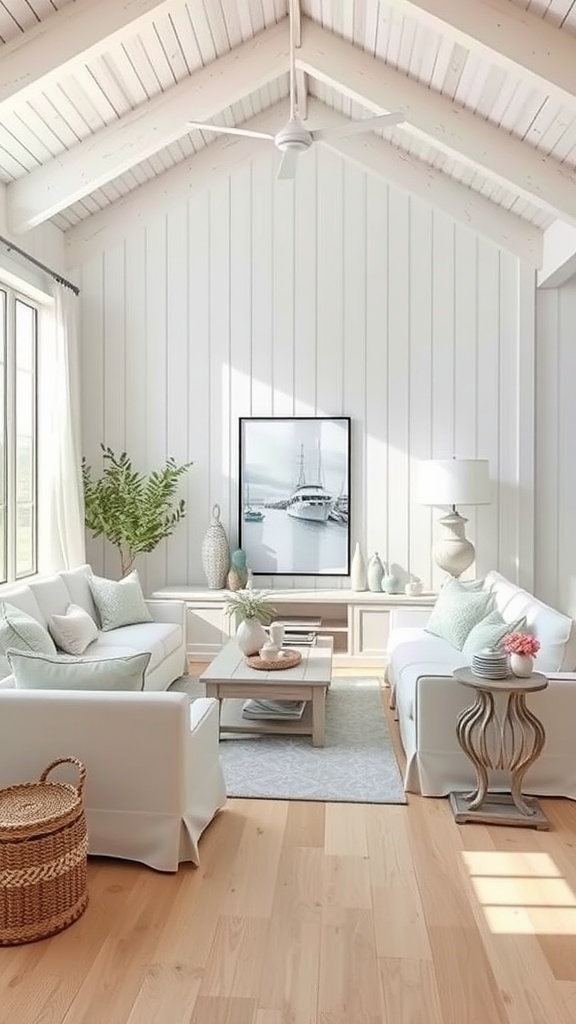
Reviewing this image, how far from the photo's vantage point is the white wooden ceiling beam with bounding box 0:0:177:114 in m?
4.12

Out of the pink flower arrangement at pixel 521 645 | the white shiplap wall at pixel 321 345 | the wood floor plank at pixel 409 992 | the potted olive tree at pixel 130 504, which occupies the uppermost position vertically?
the white shiplap wall at pixel 321 345

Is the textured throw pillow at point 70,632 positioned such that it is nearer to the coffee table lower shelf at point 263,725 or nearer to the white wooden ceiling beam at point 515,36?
the coffee table lower shelf at point 263,725

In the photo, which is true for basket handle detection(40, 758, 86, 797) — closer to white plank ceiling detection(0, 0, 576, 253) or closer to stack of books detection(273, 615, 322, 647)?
stack of books detection(273, 615, 322, 647)

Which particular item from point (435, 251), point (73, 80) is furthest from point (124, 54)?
point (435, 251)

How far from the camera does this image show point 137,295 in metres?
6.80

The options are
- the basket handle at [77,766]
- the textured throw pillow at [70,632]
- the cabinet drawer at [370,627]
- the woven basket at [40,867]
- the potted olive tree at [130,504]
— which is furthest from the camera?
the potted olive tree at [130,504]

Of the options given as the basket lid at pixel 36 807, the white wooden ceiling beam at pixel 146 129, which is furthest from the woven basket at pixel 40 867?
the white wooden ceiling beam at pixel 146 129

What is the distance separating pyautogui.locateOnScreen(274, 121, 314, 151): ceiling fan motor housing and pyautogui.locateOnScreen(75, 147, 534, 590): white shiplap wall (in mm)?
2718

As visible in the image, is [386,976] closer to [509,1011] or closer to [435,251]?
[509,1011]

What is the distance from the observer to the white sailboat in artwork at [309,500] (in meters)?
6.65

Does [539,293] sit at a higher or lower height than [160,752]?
higher

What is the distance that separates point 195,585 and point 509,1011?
4.86 meters

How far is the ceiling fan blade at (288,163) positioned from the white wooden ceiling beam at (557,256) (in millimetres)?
2179

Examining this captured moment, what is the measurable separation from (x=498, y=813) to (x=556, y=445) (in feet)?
12.4
